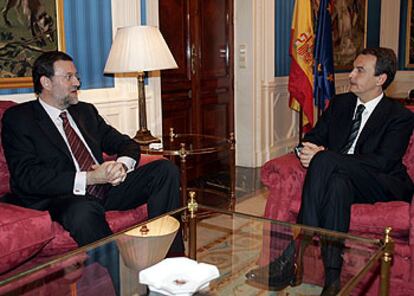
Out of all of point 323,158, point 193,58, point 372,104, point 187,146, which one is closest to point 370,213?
point 323,158

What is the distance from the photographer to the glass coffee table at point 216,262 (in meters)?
1.69

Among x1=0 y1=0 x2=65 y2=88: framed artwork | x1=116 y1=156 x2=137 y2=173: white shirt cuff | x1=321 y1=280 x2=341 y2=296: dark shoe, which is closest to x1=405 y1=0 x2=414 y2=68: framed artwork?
x1=0 y1=0 x2=65 y2=88: framed artwork

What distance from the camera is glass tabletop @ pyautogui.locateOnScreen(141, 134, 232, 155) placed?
10.1 ft

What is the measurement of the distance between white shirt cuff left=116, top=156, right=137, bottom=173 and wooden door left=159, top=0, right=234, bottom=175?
1765 mm

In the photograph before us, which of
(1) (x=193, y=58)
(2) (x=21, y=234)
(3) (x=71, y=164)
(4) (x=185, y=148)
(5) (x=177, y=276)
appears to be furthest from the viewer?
(1) (x=193, y=58)

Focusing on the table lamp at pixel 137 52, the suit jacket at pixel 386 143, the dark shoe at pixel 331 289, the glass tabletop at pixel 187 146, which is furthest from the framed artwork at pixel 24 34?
the dark shoe at pixel 331 289

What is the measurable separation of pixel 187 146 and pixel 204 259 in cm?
123

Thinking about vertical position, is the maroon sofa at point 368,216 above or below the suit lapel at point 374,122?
below

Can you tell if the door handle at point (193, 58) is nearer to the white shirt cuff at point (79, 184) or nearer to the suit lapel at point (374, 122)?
the suit lapel at point (374, 122)

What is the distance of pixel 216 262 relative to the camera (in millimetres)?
2072

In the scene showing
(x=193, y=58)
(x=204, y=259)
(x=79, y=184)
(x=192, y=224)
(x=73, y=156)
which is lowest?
(x=204, y=259)

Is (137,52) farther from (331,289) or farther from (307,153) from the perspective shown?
(331,289)

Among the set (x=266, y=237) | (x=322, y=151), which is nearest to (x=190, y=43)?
(x=322, y=151)

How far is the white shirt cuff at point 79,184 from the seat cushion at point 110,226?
18 cm
